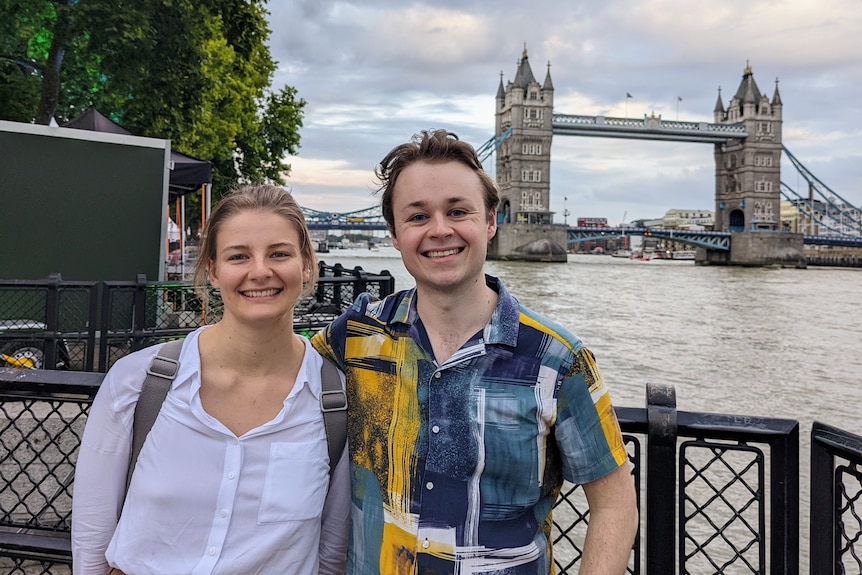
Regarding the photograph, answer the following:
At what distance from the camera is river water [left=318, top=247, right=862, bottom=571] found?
425 inches

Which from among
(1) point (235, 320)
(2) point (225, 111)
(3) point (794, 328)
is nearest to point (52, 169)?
(1) point (235, 320)

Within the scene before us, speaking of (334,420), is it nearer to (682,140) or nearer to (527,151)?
(527,151)

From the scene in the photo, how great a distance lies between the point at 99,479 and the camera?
61.1 inches

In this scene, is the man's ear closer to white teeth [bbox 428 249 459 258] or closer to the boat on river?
white teeth [bbox 428 249 459 258]

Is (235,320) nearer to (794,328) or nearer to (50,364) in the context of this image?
(50,364)

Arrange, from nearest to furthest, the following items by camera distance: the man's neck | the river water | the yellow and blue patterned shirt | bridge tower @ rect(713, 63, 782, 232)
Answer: the yellow and blue patterned shirt, the man's neck, the river water, bridge tower @ rect(713, 63, 782, 232)

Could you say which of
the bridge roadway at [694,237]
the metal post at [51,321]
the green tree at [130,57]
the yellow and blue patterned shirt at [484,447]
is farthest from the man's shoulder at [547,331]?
the bridge roadway at [694,237]

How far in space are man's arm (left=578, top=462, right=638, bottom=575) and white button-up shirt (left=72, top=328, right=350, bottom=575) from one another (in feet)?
2.05

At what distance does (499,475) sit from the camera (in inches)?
59.8

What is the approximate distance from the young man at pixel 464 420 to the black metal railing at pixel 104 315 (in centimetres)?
361

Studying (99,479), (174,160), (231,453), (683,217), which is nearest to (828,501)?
(231,453)

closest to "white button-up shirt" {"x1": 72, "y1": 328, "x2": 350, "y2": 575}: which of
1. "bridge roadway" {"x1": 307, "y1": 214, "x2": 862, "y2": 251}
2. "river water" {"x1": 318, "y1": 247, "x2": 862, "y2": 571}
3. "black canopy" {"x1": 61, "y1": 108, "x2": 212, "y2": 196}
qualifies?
"river water" {"x1": 318, "y1": 247, "x2": 862, "y2": 571}

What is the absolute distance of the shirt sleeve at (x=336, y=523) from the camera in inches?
65.6

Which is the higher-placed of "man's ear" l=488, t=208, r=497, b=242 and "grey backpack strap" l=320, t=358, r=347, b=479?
"man's ear" l=488, t=208, r=497, b=242
